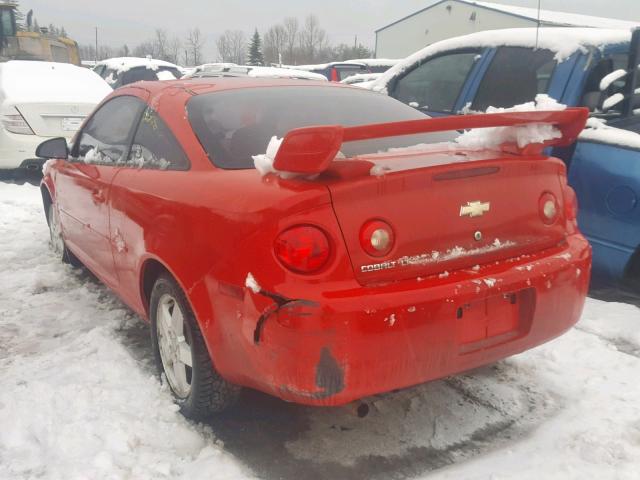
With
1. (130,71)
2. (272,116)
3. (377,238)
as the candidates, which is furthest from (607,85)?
(130,71)

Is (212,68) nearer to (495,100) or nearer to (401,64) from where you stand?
(401,64)

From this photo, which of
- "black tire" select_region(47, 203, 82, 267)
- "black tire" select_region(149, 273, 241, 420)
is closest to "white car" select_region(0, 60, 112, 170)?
"black tire" select_region(47, 203, 82, 267)

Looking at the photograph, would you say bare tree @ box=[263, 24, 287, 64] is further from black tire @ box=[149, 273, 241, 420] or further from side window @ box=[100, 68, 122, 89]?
black tire @ box=[149, 273, 241, 420]

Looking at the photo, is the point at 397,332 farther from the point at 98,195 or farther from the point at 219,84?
the point at 98,195

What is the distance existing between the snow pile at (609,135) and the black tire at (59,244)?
148 inches

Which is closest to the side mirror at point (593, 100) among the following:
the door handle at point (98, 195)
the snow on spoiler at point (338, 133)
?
the snow on spoiler at point (338, 133)

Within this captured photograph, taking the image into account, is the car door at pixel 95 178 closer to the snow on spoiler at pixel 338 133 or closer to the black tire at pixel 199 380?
the black tire at pixel 199 380

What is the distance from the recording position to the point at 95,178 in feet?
11.6

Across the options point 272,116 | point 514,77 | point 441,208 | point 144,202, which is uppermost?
point 514,77

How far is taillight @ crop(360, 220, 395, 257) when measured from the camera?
2.14 meters

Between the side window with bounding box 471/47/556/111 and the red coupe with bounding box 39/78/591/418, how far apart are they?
1654mm

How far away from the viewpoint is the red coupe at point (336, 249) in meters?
2.09

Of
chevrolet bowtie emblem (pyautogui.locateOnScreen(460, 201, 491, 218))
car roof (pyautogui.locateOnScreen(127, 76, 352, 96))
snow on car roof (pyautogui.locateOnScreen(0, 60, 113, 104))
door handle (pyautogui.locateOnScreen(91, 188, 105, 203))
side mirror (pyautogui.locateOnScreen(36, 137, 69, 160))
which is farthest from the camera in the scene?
snow on car roof (pyautogui.locateOnScreen(0, 60, 113, 104))

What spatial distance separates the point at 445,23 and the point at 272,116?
44.3 meters
